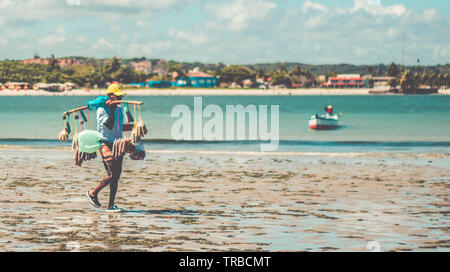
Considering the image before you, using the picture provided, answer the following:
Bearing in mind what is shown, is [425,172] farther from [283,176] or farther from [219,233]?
[219,233]

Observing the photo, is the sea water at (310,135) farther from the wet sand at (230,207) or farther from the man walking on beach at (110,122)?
the wet sand at (230,207)

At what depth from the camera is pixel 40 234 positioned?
413 inches

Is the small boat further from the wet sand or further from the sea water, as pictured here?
the wet sand

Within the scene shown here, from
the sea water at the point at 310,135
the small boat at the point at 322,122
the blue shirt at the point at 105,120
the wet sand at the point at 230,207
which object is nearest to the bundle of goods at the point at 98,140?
the blue shirt at the point at 105,120

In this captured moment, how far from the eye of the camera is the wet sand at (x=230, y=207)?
1005 cm

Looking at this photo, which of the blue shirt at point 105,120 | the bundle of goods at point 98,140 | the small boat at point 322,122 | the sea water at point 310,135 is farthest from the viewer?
the small boat at point 322,122

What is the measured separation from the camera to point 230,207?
13484mm

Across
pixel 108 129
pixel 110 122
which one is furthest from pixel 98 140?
pixel 110 122

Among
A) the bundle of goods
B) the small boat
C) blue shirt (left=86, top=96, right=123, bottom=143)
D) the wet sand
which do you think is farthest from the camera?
the small boat

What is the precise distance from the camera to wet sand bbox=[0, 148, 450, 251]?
1005 centimetres

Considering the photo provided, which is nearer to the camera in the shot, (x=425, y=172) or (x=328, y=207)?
(x=328, y=207)

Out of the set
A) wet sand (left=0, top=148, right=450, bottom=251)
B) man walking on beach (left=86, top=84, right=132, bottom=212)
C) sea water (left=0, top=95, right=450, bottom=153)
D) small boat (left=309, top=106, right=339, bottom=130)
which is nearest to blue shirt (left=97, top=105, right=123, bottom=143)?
A: man walking on beach (left=86, top=84, right=132, bottom=212)
